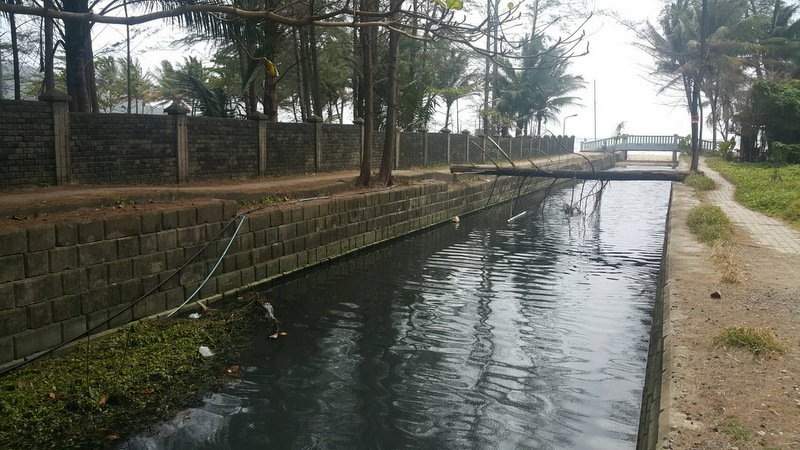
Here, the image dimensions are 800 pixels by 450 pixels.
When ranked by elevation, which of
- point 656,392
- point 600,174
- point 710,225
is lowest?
point 656,392

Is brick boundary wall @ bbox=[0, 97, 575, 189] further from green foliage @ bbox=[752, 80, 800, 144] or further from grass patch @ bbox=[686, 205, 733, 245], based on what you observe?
green foliage @ bbox=[752, 80, 800, 144]

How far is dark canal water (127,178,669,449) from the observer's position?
19.7 ft

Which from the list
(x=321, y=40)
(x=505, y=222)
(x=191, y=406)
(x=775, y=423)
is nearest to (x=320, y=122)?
(x=505, y=222)

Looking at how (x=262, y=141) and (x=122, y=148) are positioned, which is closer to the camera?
(x=122, y=148)

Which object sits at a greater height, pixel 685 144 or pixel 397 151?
pixel 685 144

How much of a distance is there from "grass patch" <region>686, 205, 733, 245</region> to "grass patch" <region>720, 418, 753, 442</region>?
717cm

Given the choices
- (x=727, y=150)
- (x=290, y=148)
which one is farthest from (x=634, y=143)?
(x=290, y=148)

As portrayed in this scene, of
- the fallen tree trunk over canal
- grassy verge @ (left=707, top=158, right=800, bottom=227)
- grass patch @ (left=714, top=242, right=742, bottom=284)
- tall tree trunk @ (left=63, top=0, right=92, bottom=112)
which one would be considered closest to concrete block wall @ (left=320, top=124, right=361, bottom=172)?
the fallen tree trunk over canal

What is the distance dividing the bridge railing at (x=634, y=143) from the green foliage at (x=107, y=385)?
5071cm

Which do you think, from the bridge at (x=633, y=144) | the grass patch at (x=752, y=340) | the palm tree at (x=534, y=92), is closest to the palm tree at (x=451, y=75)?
the palm tree at (x=534, y=92)

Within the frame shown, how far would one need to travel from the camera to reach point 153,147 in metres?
14.4

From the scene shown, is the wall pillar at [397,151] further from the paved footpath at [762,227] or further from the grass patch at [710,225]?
the grass patch at [710,225]

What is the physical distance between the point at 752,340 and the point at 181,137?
12.4m

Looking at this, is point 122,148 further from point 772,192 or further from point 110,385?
point 772,192
